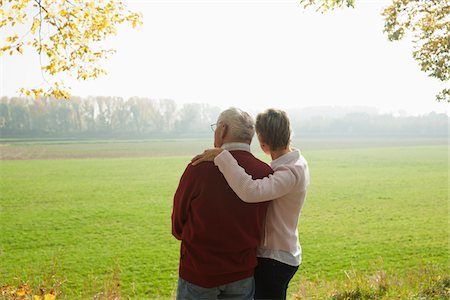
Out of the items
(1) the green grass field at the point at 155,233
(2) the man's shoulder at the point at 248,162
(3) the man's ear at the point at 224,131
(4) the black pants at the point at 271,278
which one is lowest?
(1) the green grass field at the point at 155,233

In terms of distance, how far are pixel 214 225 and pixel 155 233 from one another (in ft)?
44.5

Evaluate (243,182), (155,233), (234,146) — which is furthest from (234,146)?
(155,233)

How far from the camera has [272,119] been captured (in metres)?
2.62

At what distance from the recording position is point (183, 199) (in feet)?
7.98

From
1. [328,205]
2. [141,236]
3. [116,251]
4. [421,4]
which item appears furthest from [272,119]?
[328,205]

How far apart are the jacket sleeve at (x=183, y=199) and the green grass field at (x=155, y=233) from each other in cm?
318

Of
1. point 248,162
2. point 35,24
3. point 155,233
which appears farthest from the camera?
point 155,233

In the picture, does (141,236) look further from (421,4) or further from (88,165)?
(88,165)

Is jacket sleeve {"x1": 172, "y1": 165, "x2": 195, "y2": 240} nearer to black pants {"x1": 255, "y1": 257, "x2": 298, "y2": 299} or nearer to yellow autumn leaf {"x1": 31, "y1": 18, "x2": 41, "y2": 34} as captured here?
black pants {"x1": 255, "y1": 257, "x2": 298, "y2": 299}

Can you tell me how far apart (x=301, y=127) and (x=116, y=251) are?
9443cm

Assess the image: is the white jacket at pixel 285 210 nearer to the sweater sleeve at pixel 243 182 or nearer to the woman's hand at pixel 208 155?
the sweater sleeve at pixel 243 182

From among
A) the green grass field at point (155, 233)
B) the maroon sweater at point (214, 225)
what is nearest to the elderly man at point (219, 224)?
the maroon sweater at point (214, 225)

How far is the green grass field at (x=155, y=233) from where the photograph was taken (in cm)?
946

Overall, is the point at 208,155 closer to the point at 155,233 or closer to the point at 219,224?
the point at 219,224
